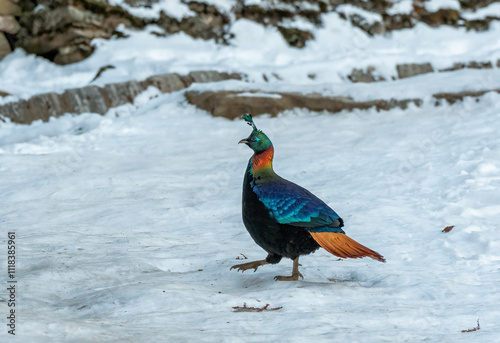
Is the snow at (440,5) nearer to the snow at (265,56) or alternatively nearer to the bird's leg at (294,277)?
the snow at (265,56)

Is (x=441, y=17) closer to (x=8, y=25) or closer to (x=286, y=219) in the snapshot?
(x=8, y=25)

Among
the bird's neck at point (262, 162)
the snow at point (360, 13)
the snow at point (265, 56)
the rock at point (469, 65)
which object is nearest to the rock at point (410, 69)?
the snow at point (265, 56)

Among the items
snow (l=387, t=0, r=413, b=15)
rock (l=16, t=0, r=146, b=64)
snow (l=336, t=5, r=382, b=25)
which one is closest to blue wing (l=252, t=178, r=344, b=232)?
rock (l=16, t=0, r=146, b=64)

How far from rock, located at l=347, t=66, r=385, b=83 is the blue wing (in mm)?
9375

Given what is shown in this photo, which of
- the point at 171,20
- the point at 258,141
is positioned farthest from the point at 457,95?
the point at 171,20

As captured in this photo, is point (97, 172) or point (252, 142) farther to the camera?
point (97, 172)

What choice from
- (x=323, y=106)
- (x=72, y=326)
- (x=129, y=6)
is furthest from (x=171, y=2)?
(x=72, y=326)

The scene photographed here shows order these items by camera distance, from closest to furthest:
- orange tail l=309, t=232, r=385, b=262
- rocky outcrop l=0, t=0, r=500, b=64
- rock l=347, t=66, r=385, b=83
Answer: orange tail l=309, t=232, r=385, b=262
rock l=347, t=66, r=385, b=83
rocky outcrop l=0, t=0, r=500, b=64

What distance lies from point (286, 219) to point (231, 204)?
2.86 m

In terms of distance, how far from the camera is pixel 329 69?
525 inches

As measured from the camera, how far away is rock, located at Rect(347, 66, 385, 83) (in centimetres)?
1323

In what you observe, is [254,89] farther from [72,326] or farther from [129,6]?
[72,326]

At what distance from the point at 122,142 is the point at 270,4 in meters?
8.07

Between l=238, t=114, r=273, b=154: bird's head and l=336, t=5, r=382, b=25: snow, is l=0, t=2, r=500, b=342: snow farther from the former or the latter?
l=336, t=5, r=382, b=25: snow
